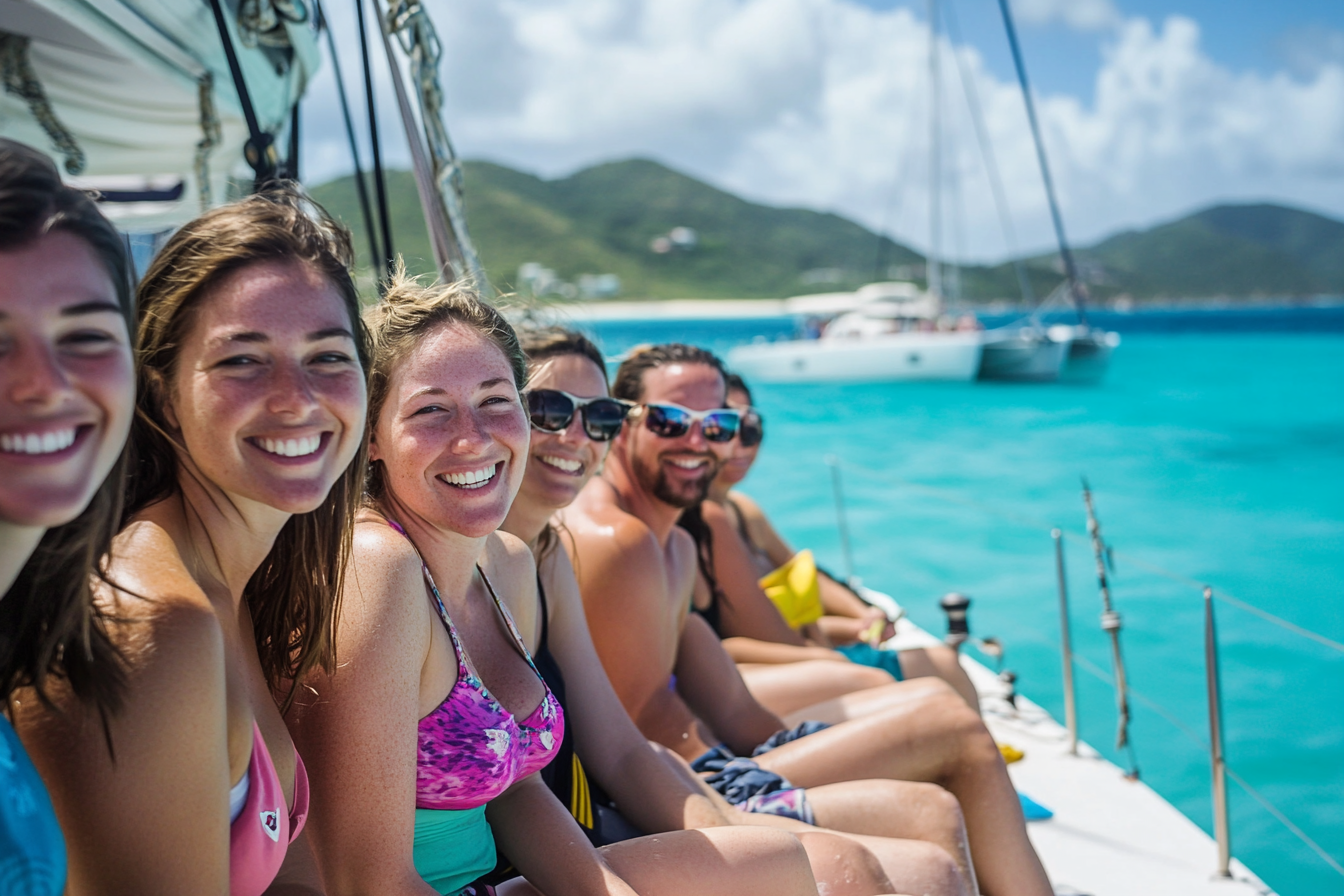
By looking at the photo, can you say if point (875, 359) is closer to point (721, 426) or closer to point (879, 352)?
point (879, 352)

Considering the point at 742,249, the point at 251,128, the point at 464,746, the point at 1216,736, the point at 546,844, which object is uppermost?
the point at 742,249

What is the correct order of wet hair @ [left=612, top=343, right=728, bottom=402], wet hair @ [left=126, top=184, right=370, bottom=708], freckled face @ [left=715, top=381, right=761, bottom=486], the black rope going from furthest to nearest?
freckled face @ [left=715, top=381, right=761, bottom=486] < wet hair @ [left=612, top=343, right=728, bottom=402] < the black rope < wet hair @ [left=126, top=184, right=370, bottom=708]

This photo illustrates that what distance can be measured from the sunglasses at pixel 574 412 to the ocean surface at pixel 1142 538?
728mm

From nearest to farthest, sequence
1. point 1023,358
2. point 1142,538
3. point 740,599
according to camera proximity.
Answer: point 740,599
point 1142,538
point 1023,358

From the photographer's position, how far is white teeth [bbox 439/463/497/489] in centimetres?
171

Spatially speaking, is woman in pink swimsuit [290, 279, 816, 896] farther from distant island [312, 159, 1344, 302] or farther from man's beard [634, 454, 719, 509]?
distant island [312, 159, 1344, 302]

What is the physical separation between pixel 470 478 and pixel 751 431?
225 centimetres

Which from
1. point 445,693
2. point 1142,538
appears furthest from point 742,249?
point 445,693

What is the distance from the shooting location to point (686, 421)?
3.03 meters

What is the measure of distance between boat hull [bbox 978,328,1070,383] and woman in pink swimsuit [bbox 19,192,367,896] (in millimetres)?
27469

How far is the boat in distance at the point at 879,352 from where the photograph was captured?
2777 cm

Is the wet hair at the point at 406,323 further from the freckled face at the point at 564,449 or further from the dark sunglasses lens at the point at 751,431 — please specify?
the dark sunglasses lens at the point at 751,431

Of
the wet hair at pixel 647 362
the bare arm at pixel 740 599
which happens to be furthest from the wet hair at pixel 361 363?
the bare arm at pixel 740 599

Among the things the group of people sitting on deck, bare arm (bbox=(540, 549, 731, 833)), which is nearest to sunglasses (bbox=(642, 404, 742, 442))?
the group of people sitting on deck
